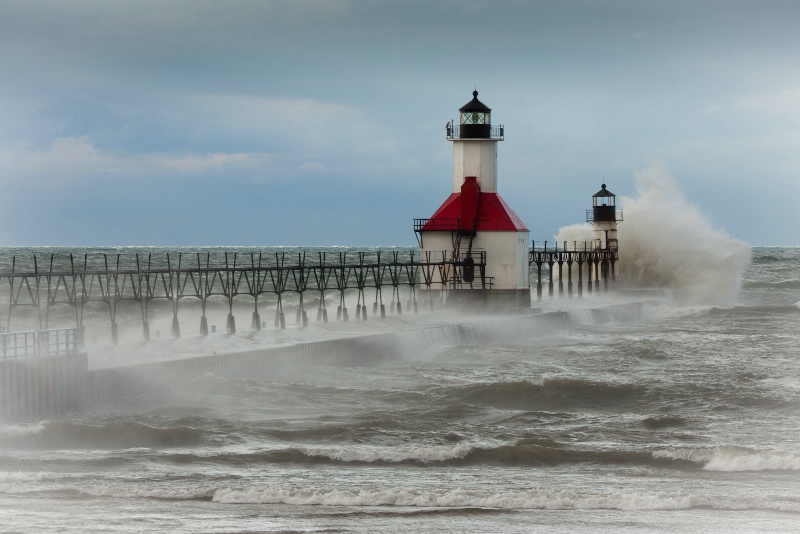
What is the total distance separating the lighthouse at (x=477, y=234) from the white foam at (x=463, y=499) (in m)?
25.1

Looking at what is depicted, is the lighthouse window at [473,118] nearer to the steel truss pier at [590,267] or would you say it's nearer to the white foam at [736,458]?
the steel truss pier at [590,267]

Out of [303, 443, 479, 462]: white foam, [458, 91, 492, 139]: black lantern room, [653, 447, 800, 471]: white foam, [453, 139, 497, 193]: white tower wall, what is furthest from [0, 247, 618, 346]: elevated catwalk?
[653, 447, 800, 471]: white foam

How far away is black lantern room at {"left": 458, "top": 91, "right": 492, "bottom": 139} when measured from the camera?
39.4 m

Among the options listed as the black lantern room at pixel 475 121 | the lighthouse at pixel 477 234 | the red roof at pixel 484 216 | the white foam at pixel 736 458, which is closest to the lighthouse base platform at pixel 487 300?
the lighthouse at pixel 477 234

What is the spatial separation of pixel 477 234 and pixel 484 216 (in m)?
0.65

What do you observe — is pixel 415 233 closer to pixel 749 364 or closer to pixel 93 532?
pixel 749 364

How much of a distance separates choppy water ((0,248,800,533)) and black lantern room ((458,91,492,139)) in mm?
13968

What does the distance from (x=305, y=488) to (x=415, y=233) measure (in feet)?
86.8

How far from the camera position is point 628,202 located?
60.5 m

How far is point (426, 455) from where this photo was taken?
1606 cm

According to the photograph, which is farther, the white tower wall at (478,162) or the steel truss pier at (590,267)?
the steel truss pier at (590,267)

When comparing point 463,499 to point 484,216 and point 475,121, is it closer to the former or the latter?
point 484,216

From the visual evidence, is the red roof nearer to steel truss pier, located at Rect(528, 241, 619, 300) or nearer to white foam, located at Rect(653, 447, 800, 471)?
steel truss pier, located at Rect(528, 241, 619, 300)

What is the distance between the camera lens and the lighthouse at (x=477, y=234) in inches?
1516
